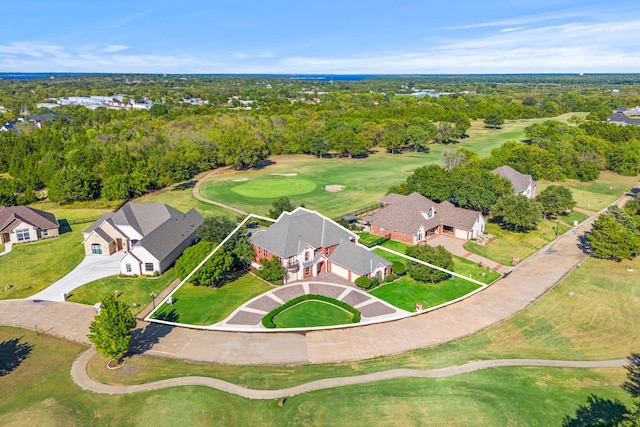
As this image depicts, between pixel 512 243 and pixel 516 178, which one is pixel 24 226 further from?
pixel 516 178

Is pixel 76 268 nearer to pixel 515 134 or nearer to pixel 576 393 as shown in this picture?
pixel 576 393

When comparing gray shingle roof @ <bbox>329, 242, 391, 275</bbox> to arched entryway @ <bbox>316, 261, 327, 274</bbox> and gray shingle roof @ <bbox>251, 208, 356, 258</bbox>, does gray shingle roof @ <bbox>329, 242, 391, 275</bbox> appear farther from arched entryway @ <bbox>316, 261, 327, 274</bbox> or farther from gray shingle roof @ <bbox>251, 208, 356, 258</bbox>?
gray shingle roof @ <bbox>251, 208, 356, 258</bbox>

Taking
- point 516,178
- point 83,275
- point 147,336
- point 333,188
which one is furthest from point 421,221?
point 83,275

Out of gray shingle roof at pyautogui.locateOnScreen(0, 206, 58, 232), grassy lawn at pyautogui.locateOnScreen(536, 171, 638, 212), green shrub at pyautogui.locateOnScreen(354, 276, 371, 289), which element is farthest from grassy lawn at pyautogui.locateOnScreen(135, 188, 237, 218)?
grassy lawn at pyautogui.locateOnScreen(536, 171, 638, 212)

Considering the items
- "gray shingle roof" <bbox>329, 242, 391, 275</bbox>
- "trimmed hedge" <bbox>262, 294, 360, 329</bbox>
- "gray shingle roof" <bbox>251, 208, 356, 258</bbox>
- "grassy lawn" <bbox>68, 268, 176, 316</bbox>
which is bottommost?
"grassy lawn" <bbox>68, 268, 176, 316</bbox>

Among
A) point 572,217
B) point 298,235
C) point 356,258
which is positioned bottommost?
point 572,217

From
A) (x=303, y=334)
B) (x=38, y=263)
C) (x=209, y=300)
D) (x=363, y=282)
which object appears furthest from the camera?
(x=38, y=263)

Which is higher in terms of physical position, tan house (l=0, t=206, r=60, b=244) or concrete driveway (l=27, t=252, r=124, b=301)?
tan house (l=0, t=206, r=60, b=244)

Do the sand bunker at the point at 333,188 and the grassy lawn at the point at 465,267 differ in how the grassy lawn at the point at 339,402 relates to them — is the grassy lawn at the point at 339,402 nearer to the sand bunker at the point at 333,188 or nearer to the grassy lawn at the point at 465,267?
the grassy lawn at the point at 465,267

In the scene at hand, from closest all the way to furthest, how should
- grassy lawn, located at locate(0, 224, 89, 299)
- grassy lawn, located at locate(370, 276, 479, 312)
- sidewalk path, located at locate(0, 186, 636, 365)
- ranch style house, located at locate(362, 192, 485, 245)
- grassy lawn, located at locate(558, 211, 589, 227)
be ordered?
sidewalk path, located at locate(0, 186, 636, 365) < grassy lawn, located at locate(370, 276, 479, 312) < grassy lawn, located at locate(0, 224, 89, 299) < ranch style house, located at locate(362, 192, 485, 245) < grassy lawn, located at locate(558, 211, 589, 227)
